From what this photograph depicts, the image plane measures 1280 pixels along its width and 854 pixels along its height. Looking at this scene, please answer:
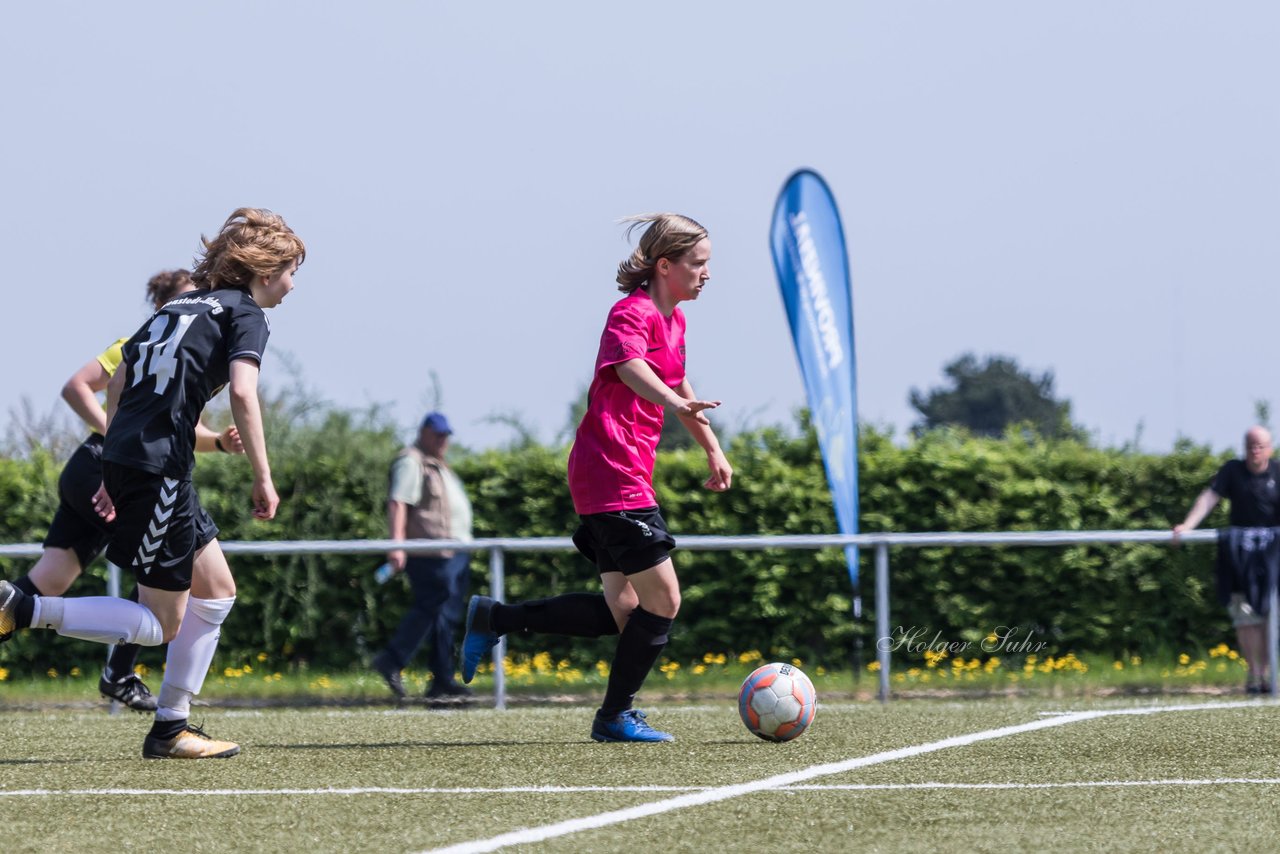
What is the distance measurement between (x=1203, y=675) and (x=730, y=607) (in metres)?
3.06

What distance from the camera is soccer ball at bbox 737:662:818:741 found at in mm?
6047

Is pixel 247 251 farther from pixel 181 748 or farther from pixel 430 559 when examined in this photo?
pixel 430 559

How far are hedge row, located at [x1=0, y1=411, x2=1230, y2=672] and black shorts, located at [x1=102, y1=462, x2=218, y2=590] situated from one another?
456 centimetres

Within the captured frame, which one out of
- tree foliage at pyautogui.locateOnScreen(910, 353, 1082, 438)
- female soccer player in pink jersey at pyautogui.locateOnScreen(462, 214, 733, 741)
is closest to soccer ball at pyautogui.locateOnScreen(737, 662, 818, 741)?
female soccer player in pink jersey at pyautogui.locateOnScreen(462, 214, 733, 741)

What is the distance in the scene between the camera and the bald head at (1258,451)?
35.2ft

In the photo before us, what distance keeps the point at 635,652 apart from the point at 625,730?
0.97 ft

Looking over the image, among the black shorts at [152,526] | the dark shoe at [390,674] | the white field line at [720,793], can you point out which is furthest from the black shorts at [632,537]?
the dark shoe at [390,674]

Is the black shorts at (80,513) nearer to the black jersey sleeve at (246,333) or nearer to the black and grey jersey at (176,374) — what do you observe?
the black and grey jersey at (176,374)

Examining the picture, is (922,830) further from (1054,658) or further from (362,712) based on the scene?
(1054,658)

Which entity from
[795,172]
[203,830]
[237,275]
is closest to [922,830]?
[203,830]

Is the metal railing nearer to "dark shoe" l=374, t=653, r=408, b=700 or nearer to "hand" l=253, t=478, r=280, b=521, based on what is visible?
"dark shoe" l=374, t=653, r=408, b=700

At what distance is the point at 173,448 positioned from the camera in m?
5.42

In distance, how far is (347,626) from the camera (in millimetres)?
11352

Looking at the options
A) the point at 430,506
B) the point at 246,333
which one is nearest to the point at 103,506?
the point at 246,333
